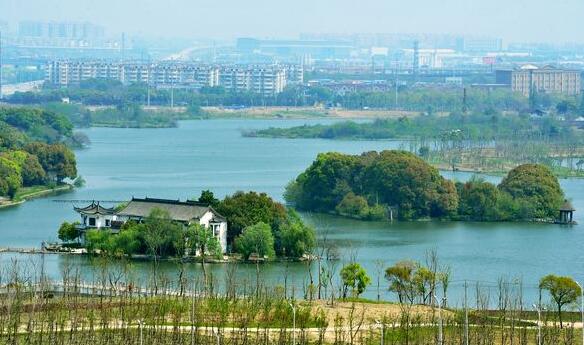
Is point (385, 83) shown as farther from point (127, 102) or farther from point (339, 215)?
point (339, 215)

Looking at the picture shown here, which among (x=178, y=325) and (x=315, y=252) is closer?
(x=178, y=325)

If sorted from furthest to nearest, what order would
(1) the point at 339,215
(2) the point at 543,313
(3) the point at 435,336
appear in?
(1) the point at 339,215
(2) the point at 543,313
(3) the point at 435,336

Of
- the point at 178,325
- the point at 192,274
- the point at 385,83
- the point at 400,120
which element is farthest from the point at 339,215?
the point at 385,83

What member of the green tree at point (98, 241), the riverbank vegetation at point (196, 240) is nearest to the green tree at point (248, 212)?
the riverbank vegetation at point (196, 240)

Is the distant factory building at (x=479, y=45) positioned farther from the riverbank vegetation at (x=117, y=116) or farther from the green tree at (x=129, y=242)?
the green tree at (x=129, y=242)

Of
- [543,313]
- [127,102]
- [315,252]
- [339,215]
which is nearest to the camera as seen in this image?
[543,313]

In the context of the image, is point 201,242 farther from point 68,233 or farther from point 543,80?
point 543,80
